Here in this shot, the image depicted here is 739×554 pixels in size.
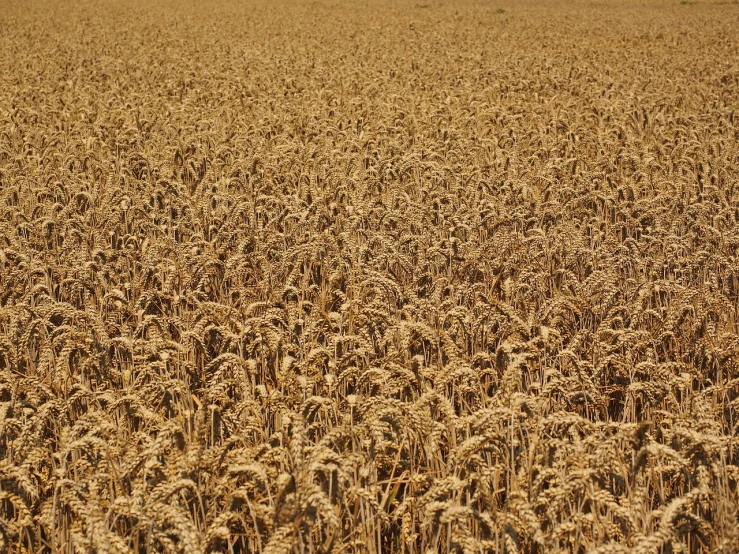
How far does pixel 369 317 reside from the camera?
13.3 ft

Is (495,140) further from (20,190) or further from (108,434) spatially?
(108,434)

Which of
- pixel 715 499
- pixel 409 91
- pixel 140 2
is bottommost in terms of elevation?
pixel 715 499

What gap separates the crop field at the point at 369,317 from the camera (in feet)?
8.46

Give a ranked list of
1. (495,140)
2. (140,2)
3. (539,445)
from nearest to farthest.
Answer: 1. (539,445)
2. (495,140)
3. (140,2)

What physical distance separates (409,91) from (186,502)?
33.6ft

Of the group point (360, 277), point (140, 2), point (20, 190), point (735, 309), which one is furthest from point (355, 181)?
point (140, 2)

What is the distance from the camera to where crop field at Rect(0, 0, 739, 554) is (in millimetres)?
2578

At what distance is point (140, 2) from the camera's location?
34.5m

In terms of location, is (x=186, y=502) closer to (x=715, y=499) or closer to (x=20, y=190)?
→ (x=715, y=499)

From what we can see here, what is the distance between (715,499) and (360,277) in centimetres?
243

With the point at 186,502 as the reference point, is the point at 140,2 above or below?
above

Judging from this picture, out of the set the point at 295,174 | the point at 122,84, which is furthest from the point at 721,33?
the point at 295,174

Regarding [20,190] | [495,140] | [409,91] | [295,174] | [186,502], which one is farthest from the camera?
[409,91]

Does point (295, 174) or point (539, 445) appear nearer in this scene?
point (539, 445)
